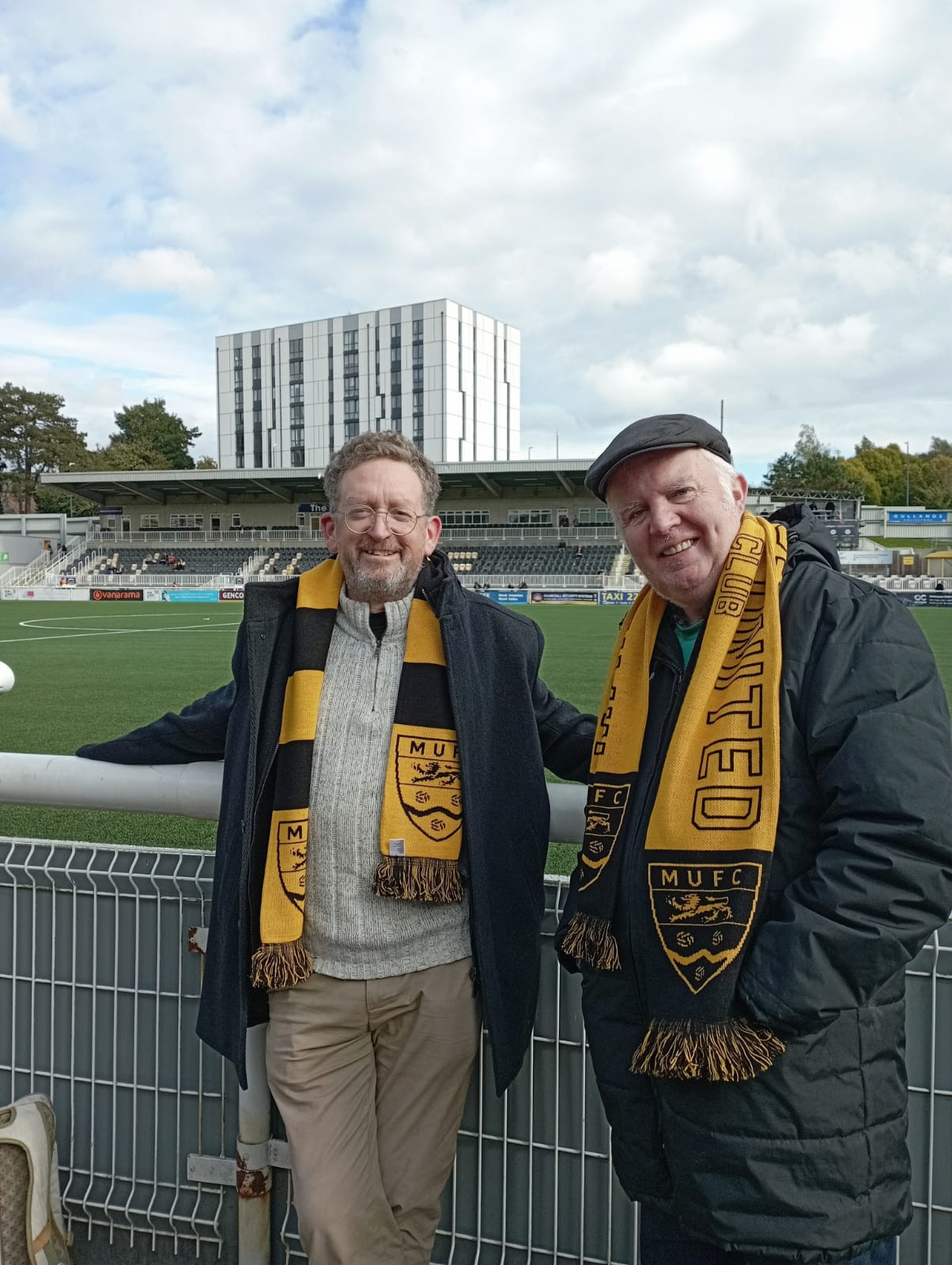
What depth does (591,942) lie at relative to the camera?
160 centimetres

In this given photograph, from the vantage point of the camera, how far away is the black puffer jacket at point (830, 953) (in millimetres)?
1299

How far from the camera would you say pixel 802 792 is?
1433 millimetres

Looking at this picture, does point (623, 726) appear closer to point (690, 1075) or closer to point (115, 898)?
point (690, 1075)

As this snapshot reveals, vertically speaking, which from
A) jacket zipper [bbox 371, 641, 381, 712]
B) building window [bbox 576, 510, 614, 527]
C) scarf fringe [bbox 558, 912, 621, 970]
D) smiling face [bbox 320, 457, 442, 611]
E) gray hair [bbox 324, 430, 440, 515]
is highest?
building window [bbox 576, 510, 614, 527]

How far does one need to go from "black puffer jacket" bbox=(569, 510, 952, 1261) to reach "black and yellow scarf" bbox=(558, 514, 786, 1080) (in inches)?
1.4

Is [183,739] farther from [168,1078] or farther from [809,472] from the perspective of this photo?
[809,472]

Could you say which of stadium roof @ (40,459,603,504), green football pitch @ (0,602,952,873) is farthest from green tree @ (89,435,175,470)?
green football pitch @ (0,602,952,873)

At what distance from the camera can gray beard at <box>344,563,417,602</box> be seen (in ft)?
6.76

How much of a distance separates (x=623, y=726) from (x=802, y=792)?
1.16 feet

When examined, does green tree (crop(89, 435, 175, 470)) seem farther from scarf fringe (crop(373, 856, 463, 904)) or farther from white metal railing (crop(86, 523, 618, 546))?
scarf fringe (crop(373, 856, 463, 904))

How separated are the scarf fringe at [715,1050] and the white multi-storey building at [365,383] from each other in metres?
82.4

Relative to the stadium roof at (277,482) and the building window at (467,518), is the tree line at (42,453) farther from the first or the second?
the building window at (467,518)

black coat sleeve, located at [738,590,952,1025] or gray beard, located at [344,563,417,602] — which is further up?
gray beard, located at [344,563,417,602]

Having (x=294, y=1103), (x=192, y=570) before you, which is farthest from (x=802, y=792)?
(x=192, y=570)
